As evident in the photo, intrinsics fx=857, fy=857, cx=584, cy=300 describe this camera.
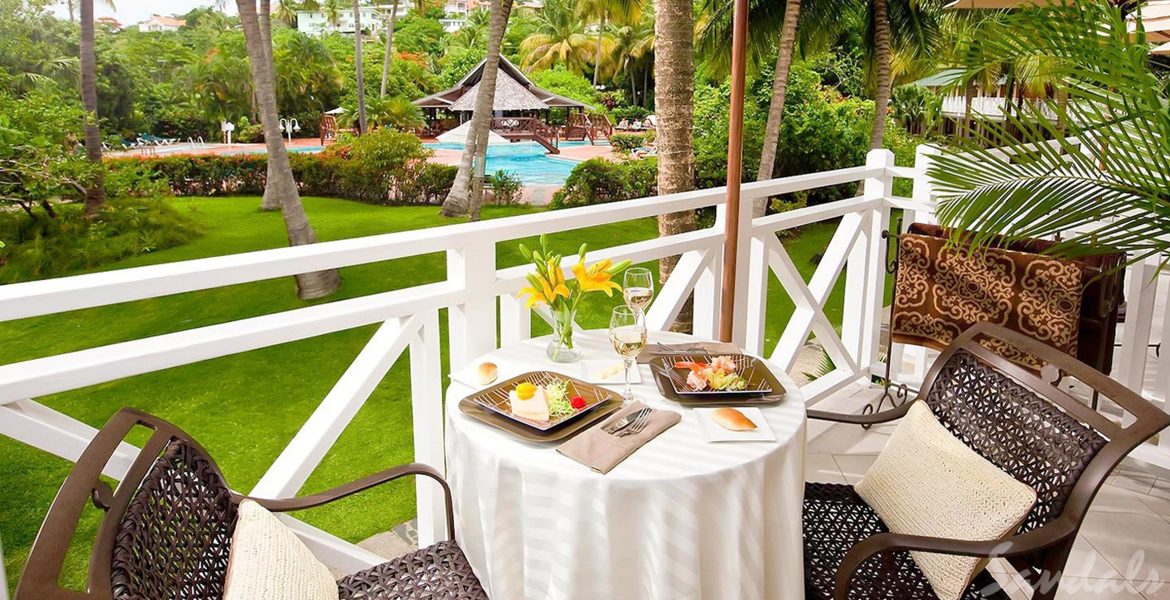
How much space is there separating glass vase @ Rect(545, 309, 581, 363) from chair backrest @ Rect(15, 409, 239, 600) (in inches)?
27.3

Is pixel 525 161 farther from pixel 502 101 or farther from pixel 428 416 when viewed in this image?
pixel 428 416

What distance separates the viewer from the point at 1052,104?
6.14ft

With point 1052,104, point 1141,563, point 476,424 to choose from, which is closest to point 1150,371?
point 1141,563

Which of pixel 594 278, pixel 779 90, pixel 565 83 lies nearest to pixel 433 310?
pixel 594 278

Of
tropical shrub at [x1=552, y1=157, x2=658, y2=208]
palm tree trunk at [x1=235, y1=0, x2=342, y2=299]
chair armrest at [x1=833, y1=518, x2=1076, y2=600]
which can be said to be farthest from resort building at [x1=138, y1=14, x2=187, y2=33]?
chair armrest at [x1=833, y1=518, x2=1076, y2=600]

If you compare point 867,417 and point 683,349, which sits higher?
point 683,349

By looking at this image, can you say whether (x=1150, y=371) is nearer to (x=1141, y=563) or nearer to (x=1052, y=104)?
(x=1141, y=563)

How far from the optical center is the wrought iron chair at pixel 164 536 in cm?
95

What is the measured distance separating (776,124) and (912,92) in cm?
829

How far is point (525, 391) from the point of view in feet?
5.09

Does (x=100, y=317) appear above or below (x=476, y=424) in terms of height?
below

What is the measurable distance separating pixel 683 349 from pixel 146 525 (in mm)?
1115

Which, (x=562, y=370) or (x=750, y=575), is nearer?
(x=750, y=575)

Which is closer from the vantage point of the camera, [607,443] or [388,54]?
[607,443]
